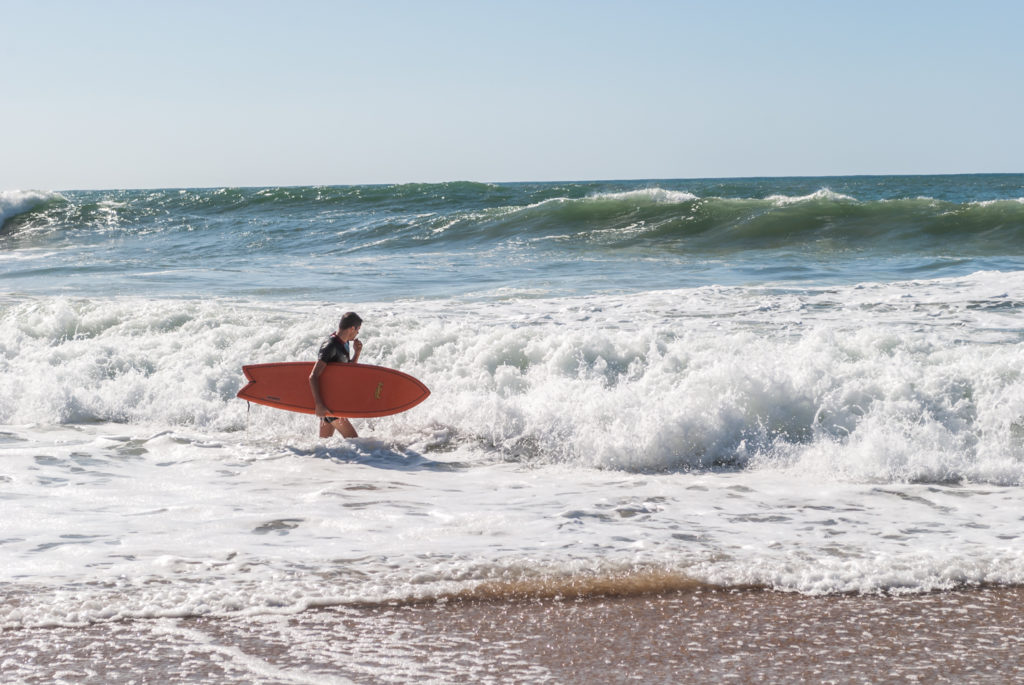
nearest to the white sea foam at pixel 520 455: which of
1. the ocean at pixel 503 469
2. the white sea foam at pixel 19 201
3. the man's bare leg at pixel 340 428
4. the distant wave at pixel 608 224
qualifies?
the ocean at pixel 503 469

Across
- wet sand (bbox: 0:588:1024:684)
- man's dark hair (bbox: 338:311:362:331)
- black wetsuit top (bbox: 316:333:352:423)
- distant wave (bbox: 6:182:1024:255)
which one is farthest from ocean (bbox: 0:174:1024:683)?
distant wave (bbox: 6:182:1024:255)

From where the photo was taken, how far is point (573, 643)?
342 centimetres

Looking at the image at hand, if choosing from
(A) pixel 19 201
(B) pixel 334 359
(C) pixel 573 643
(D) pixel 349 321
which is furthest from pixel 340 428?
(A) pixel 19 201

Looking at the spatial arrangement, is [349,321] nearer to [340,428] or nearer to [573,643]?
[340,428]

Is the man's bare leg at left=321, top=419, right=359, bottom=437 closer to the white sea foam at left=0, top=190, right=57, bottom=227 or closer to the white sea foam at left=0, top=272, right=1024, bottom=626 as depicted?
the white sea foam at left=0, top=272, right=1024, bottom=626

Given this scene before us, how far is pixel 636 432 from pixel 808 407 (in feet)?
4.29

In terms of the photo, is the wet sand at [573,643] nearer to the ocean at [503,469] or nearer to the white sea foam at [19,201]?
the ocean at [503,469]

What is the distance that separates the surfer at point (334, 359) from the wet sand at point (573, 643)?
10.6 ft

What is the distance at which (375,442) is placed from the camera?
22.4ft

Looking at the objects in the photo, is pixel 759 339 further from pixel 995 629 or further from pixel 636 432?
pixel 995 629

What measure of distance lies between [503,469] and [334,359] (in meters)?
1.60

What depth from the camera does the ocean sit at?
11.7 feet

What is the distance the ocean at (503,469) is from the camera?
358 centimetres

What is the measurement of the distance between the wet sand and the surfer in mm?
3235
